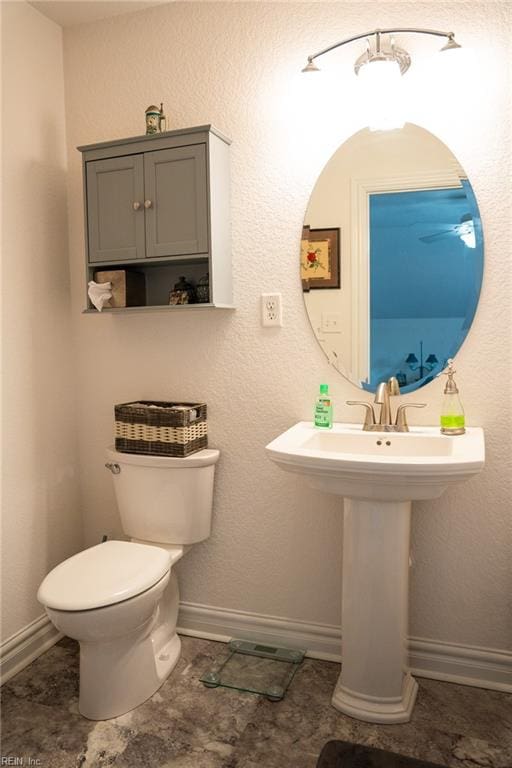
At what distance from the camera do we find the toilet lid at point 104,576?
184cm

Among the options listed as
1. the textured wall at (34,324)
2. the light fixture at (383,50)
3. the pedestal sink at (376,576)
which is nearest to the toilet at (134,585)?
the textured wall at (34,324)

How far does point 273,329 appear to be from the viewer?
2303mm

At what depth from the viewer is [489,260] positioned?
2014 mm

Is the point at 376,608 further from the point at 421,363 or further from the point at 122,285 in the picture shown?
the point at 122,285

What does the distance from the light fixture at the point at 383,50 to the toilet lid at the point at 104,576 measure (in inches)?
66.5

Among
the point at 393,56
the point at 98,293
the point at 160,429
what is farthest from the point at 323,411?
the point at 393,56

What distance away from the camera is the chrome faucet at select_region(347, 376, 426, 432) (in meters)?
2.07

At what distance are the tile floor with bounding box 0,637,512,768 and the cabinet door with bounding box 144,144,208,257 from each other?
153 cm

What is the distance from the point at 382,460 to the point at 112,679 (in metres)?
1.13

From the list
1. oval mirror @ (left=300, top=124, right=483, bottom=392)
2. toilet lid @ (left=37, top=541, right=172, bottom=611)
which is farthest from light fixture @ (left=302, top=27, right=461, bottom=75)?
toilet lid @ (left=37, top=541, right=172, bottom=611)

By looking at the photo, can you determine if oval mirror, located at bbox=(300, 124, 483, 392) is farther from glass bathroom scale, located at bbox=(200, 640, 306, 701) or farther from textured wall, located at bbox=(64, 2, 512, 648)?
glass bathroom scale, located at bbox=(200, 640, 306, 701)

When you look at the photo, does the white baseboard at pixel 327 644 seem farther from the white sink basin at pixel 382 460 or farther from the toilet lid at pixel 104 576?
the white sink basin at pixel 382 460

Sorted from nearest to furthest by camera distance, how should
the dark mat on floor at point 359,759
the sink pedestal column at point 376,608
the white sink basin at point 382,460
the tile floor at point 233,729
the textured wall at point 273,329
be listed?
1. the dark mat on floor at point 359,759
2. the white sink basin at point 382,460
3. the tile floor at point 233,729
4. the sink pedestal column at point 376,608
5. the textured wall at point 273,329

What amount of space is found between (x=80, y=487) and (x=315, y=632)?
116cm
